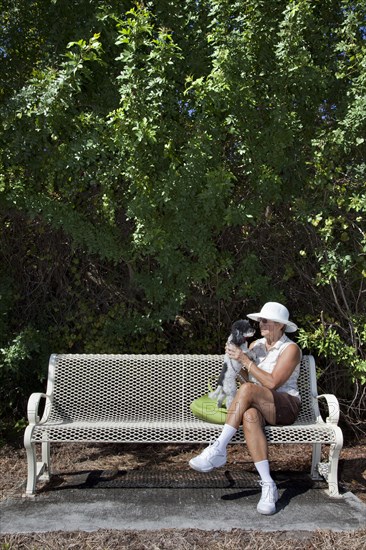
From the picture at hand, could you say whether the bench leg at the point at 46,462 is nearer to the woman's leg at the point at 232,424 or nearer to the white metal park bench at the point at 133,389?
the white metal park bench at the point at 133,389

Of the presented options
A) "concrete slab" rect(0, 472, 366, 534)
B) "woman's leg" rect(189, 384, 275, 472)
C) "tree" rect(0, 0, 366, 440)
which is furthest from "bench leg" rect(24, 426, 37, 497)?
"tree" rect(0, 0, 366, 440)

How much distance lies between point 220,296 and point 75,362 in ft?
4.09

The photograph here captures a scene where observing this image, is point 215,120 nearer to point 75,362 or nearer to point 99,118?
point 99,118

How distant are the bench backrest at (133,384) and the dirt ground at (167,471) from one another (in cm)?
44

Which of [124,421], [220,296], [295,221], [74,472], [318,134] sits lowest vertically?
[74,472]

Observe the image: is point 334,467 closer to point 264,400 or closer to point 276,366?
point 264,400

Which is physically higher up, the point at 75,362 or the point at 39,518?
the point at 75,362

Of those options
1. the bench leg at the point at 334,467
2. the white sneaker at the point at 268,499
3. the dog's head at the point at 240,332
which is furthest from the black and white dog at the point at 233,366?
the bench leg at the point at 334,467

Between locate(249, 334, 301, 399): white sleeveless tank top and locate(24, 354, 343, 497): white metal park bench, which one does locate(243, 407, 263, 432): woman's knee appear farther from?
locate(24, 354, 343, 497): white metal park bench

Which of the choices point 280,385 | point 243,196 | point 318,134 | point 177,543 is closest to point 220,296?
point 243,196

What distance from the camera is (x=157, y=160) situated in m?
4.18

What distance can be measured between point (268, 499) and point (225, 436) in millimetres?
438

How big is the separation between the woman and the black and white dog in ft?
0.19

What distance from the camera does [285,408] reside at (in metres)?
3.79
